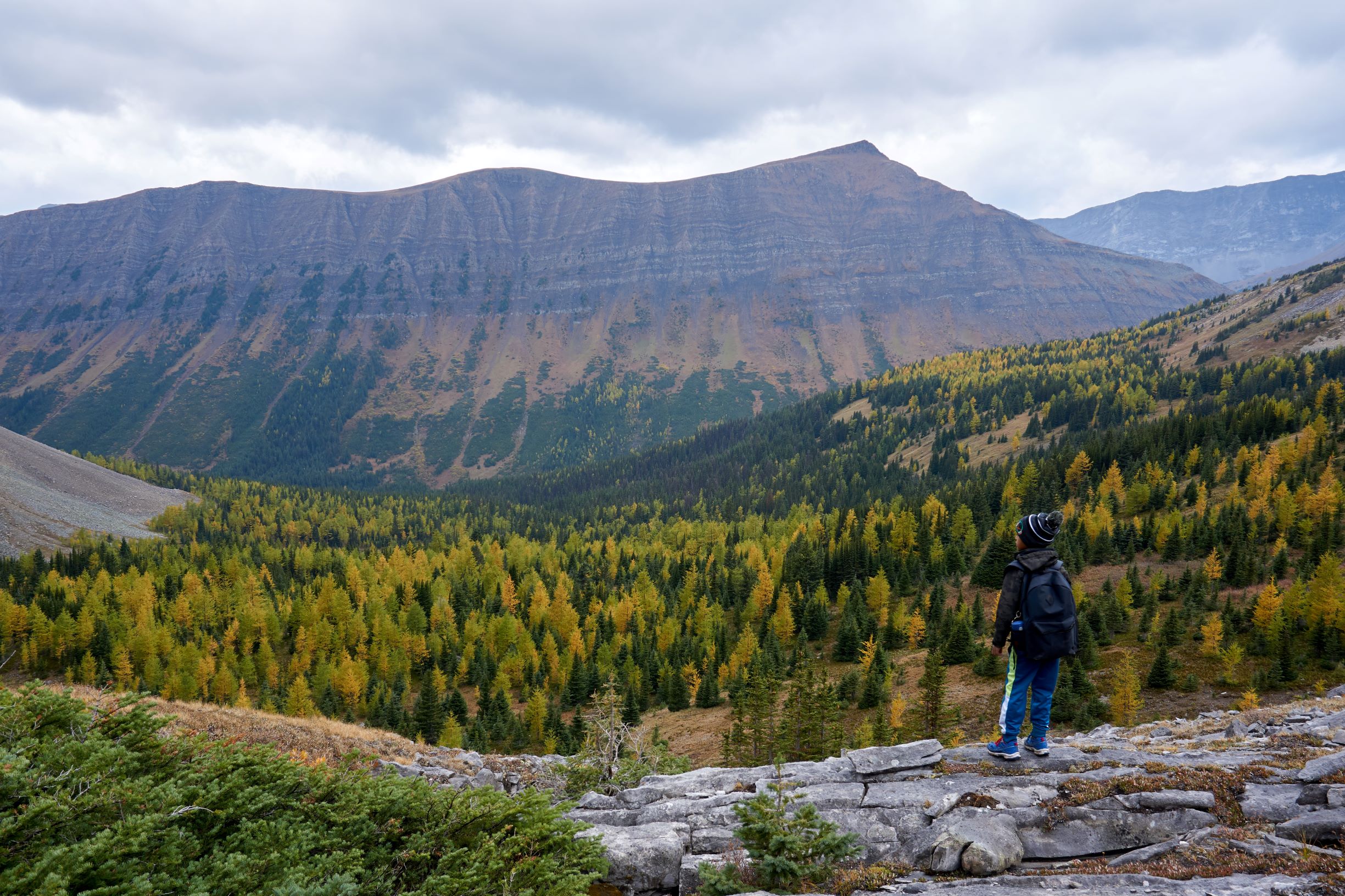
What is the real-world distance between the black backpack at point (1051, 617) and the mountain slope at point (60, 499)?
157433 mm

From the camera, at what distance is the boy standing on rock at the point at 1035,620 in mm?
12891

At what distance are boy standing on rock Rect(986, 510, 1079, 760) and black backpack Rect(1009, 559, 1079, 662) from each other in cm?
1

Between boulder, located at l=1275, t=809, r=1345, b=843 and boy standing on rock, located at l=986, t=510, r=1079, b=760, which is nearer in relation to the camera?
boulder, located at l=1275, t=809, r=1345, b=843

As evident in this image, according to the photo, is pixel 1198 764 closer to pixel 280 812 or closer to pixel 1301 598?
pixel 280 812

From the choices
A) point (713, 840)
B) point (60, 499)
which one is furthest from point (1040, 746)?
point (60, 499)

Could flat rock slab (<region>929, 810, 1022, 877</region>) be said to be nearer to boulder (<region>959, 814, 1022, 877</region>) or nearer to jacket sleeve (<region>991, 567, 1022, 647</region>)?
boulder (<region>959, 814, 1022, 877</region>)

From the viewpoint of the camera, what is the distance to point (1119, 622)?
2421 inches

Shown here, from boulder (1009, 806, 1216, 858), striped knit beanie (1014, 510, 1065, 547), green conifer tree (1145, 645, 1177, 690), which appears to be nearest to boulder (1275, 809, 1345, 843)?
boulder (1009, 806, 1216, 858)

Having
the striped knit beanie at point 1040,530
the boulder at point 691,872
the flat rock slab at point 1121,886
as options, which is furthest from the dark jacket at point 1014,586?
the boulder at point 691,872

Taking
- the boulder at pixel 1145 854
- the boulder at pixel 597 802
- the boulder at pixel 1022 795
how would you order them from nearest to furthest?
the boulder at pixel 1145 854 < the boulder at pixel 1022 795 < the boulder at pixel 597 802

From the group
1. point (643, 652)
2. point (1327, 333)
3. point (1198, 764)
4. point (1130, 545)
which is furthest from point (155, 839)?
point (1327, 333)

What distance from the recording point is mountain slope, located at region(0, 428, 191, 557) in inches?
4695

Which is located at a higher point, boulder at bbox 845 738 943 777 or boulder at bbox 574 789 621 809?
boulder at bbox 845 738 943 777

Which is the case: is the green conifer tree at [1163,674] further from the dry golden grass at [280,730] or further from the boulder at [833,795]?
the dry golden grass at [280,730]
